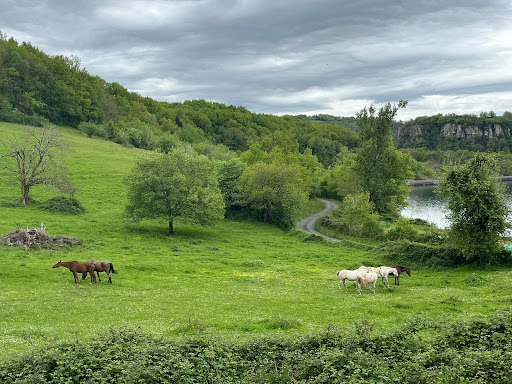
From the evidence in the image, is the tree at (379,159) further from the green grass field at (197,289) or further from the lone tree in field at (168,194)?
the lone tree in field at (168,194)

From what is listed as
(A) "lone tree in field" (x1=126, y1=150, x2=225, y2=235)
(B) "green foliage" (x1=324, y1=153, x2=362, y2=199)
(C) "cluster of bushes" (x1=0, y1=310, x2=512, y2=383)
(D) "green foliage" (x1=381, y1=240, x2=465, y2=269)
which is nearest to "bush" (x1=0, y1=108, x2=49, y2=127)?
(A) "lone tree in field" (x1=126, y1=150, x2=225, y2=235)

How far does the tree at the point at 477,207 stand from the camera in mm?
35781

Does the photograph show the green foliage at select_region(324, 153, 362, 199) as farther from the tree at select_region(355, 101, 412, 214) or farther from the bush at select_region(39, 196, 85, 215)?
the bush at select_region(39, 196, 85, 215)

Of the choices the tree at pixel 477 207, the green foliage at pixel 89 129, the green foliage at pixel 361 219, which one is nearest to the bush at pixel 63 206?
the green foliage at pixel 361 219

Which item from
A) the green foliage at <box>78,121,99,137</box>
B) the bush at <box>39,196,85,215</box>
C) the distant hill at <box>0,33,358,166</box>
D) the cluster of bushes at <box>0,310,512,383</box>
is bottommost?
the cluster of bushes at <box>0,310,512,383</box>

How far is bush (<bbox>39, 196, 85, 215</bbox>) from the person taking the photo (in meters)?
58.6

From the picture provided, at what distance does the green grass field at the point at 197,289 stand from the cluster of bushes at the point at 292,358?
1.96 m

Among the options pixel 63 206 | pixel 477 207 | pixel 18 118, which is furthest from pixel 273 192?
pixel 18 118

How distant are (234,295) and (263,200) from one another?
47064 millimetres

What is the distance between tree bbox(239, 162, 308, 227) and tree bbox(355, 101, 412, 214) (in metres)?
14.9

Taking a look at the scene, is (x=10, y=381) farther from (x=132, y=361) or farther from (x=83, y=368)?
(x=132, y=361)

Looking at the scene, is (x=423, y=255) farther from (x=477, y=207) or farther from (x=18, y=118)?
(x=18, y=118)

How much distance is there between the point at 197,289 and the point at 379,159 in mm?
60176

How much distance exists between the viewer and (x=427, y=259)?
39375 millimetres
